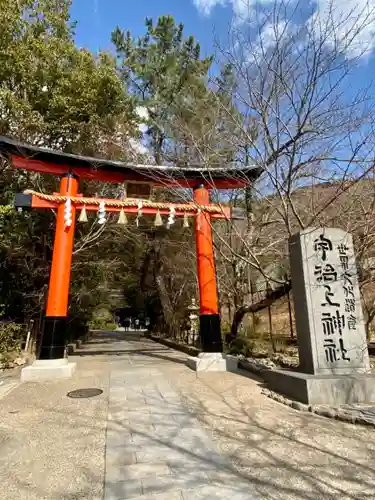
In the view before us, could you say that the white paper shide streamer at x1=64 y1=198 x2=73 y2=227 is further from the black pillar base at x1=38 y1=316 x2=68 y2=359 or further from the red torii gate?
the black pillar base at x1=38 y1=316 x2=68 y2=359

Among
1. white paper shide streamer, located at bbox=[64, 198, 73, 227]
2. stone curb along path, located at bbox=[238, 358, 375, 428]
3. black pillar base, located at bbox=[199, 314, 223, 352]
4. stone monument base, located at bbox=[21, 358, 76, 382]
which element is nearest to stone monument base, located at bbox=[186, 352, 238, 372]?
black pillar base, located at bbox=[199, 314, 223, 352]

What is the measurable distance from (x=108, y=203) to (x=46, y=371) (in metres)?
4.69

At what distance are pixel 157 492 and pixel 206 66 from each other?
16196 mm

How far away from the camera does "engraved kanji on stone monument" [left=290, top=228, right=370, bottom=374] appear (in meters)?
5.92

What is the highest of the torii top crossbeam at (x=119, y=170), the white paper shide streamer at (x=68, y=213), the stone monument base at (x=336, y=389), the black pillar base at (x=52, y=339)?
the torii top crossbeam at (x=119, y=170)

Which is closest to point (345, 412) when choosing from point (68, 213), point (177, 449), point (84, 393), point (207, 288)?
point (177, 449)

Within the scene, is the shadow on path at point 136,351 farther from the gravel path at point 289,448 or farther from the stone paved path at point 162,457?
the stone paved path at point 162,457

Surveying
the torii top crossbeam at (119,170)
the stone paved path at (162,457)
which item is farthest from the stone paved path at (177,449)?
the torii top crossbeam at (119,170)

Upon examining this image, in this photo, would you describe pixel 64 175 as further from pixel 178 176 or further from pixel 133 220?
pixel 133 220

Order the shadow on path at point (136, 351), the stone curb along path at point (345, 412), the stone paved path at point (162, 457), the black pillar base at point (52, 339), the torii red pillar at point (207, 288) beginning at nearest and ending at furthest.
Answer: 1. the stone paved path at point (162, 457)
2. the stone curb along path at point (345, 412)
3. the black pillar base at point (52, 339)
4. the torii red pillar at point (207, 288)
5. the shadow on path at point (136, 351)

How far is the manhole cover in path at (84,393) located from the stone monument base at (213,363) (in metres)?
2.89

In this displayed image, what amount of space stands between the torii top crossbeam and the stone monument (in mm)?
3628

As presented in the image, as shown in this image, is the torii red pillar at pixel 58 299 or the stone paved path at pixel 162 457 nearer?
the stone paved path at pixel 162 457

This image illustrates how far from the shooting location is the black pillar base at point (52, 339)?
27.4 feet
